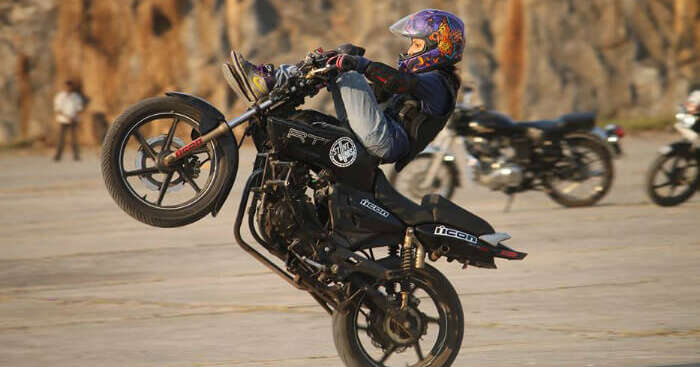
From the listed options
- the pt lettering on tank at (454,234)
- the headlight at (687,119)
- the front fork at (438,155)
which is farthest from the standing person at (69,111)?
the pt lettering on tank at (454,234)

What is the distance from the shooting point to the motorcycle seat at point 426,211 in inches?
217

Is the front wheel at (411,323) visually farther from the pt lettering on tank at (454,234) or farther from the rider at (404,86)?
the rider at (404,86)

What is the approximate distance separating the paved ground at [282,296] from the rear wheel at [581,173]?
0.34 meters

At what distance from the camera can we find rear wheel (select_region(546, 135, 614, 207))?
1287 cm

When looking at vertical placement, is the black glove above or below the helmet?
above

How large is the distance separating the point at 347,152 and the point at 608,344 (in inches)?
92.5

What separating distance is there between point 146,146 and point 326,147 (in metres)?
0.94

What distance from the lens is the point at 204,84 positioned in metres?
26.7

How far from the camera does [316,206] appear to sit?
5484mm

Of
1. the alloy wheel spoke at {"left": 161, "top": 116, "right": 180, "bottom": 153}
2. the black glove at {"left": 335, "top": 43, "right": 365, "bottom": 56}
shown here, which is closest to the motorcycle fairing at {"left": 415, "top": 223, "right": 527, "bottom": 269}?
the black glove at {"left": 335, "top": 43, "right": 365, "bottom": 56}

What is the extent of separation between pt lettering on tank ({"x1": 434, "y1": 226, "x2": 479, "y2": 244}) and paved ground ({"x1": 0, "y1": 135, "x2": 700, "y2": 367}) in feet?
3.19

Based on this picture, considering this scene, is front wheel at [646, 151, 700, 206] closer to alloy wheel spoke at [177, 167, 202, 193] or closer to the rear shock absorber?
the rear shock absorber

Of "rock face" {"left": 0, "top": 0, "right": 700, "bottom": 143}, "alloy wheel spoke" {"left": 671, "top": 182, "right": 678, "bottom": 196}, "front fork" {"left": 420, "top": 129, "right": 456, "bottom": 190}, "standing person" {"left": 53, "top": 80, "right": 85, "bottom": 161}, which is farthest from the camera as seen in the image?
"rock face" {"left": 0, "top": 0, "right": 700, "bottom": 143}

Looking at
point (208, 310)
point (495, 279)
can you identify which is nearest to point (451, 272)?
point (495, 279)
